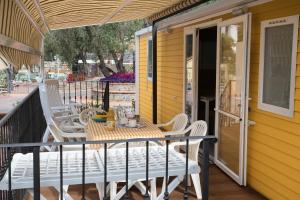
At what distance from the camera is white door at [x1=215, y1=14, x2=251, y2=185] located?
15.5 feet

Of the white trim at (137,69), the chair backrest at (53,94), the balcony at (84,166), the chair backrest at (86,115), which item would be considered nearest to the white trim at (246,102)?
the balcony at (84,166)

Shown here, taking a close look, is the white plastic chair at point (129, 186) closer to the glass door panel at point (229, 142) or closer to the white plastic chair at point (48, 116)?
the glass door panel at point (229, 142)

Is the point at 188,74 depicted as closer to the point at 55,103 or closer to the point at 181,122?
the point at 181,122

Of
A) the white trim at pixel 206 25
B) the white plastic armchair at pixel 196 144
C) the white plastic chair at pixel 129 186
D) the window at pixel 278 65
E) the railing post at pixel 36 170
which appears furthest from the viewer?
the white trim at pixel 206 25

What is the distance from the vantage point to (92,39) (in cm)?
2062

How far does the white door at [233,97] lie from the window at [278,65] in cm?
25

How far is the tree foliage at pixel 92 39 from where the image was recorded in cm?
2048

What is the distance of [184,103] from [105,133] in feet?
11.1

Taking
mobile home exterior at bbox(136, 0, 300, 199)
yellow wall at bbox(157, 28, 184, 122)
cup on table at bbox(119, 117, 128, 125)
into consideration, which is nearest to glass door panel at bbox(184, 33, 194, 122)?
mobile home exterior at bbox(136, 0, 300, 199)

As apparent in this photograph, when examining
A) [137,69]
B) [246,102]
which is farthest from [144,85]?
[246,102]

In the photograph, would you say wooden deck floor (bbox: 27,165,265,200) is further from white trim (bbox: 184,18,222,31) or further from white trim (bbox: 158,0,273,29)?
white trim (bbox: 184,18,222,31)

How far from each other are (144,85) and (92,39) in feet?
33.8

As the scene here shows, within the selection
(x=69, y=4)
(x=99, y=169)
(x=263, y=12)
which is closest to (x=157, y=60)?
(x=69, y=4)

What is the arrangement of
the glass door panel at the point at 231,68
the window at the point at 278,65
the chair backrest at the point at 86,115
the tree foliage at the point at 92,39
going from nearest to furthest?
the window at the point at 278,65, the glass door panel at the point at 231,68, the chair backrest at the point at 86,115, the tree foliage at the point at 92,39
